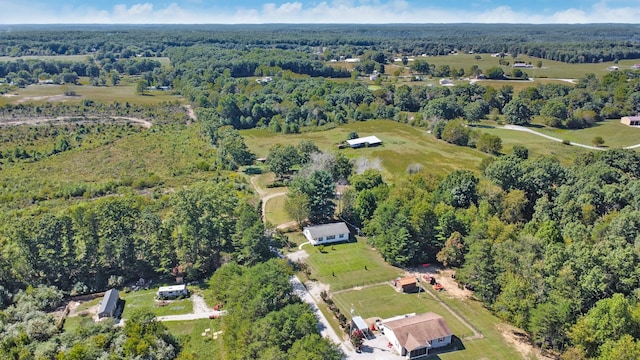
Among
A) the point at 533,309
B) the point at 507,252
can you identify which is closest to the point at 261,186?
the point at 507,252

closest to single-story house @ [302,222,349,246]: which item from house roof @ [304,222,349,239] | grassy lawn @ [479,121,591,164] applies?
house roof @ [304,222,349,239]

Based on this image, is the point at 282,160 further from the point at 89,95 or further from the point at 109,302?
the point at 89,95

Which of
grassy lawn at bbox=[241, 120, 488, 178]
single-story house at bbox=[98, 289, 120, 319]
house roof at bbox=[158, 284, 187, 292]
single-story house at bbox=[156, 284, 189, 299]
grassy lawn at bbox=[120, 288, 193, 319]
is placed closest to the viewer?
single-story house at bbox=[98, 289, 120, 319]

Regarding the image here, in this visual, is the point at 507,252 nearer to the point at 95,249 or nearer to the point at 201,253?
the point at 201,253

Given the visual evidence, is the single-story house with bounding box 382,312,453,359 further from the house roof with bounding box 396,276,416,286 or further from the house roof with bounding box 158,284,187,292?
the house roof with bounding box 158,284,187,292

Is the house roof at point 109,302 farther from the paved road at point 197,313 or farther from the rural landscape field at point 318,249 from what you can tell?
the paved road at point 197,313

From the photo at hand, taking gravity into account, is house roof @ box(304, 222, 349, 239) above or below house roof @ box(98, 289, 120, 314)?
above

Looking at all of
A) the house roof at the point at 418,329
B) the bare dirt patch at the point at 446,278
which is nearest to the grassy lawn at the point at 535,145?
the bare dirt patch at the point at 446,278
